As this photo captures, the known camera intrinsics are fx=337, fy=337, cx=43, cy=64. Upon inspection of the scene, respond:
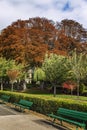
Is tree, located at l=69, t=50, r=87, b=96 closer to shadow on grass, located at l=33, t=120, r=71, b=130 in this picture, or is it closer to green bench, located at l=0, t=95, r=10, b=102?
green bench, located at l=0, t=95, r=10, b=102

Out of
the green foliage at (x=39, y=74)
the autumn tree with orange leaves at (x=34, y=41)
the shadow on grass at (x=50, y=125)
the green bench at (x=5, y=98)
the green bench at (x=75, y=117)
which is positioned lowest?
the shadow on grass at (x=50, y=125)

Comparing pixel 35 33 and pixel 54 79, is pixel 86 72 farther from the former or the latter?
pixel 35 33

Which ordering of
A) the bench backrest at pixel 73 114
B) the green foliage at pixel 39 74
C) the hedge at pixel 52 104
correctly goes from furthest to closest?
the green foliage at pixel 39 74 < the hedge at pixel 52 104 < the bench backrest at pixel 73 114

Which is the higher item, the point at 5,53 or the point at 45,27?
the point at 45,27

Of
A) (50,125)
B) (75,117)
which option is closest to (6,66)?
(50,125)

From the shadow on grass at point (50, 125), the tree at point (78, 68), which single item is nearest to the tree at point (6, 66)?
the tree at point (78, 68)

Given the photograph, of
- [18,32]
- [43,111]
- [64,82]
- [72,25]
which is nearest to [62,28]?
[72,25]

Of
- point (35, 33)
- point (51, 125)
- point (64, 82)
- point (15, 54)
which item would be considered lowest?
point (51, 125)

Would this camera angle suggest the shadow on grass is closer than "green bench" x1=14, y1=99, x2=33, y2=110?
Yes

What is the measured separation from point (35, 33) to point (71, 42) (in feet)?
30.8

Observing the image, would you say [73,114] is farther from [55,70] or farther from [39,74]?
[39,74]

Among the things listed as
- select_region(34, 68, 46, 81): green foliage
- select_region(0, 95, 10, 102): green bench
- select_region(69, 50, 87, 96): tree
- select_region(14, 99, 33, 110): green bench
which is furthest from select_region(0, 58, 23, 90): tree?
select_region(14, 99, 33, 110): green bench

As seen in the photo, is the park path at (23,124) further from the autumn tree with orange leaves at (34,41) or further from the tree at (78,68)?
the autumn tree with orange leaves at (34,41)

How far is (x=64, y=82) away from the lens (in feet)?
170
